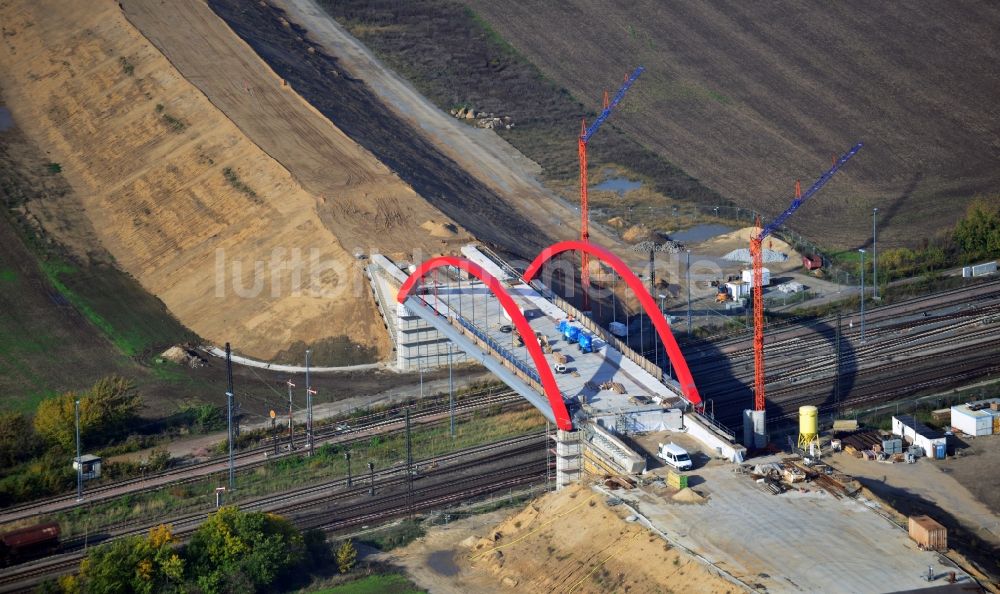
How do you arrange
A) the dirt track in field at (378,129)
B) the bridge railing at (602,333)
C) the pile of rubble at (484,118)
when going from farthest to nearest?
the pile of rubble at (484,118) → the dirt track in field at (378,129) → the bridge railing at (602,333)

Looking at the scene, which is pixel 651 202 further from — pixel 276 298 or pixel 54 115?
pixel 54 115

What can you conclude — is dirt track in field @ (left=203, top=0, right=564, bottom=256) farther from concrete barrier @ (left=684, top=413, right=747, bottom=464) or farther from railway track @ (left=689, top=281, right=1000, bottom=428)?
concrete barrier @ (left=684, top=413, right=747, bottom=464)

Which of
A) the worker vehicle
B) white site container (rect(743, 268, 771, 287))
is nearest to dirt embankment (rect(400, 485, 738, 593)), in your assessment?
the worker vehicle

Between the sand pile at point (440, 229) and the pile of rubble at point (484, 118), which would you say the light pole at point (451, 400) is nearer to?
the sand pile at point (440, 229)

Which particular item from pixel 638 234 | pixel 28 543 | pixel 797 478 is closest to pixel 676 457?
pixel 797 478

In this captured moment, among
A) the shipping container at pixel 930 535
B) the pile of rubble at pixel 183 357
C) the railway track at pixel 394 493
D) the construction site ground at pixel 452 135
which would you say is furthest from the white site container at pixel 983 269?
the pile of rubble at pixel 183 357

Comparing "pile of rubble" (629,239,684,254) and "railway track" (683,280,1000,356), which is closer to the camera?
"railway track" (683,280,1000,356)

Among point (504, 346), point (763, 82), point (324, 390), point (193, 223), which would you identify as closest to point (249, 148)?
point (193, 223)
